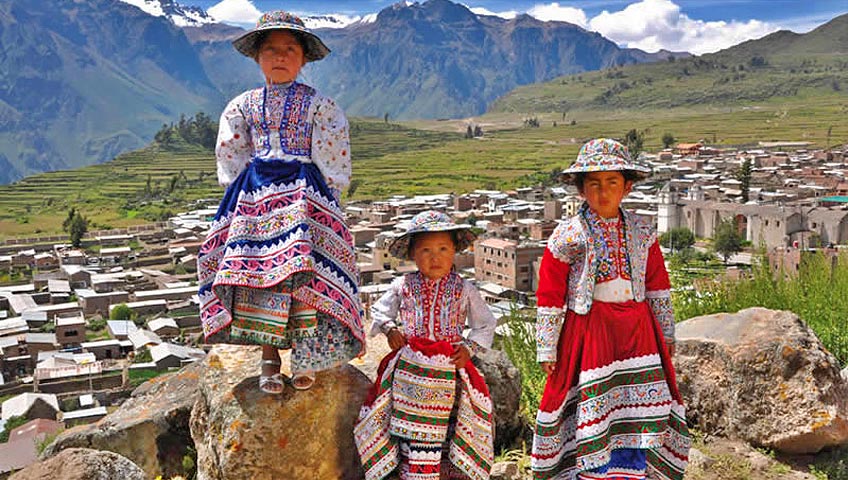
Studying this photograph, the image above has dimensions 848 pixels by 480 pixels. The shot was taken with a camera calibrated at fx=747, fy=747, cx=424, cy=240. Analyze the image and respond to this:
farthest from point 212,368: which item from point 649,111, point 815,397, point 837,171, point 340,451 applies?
point 649,111

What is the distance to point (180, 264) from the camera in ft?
172

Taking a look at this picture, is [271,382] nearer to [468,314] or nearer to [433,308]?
[433,308]

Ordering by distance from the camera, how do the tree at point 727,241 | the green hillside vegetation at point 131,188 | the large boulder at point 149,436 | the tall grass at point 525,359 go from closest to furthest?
1. the large boulder at point 149,436
2. the tall grass at point 525,359
3. the tree at point 727,241
4. the green hillside vegetation at point 131,188

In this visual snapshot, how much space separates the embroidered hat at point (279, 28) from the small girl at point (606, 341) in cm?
150

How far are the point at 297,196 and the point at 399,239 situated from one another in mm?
545

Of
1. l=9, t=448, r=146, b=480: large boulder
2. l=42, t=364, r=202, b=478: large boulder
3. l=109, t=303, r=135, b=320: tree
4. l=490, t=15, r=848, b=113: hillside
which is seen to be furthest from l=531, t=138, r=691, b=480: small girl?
l=490, t=15, r=848, b=113: hillside

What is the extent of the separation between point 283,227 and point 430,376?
999 mm

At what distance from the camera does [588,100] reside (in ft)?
524

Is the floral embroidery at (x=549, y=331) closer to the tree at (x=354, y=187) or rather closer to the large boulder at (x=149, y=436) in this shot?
A: the large boulder at (x=149, y=436)

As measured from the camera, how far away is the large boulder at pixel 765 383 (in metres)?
4.67

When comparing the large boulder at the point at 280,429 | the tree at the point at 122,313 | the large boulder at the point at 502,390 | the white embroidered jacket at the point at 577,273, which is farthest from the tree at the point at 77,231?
the white embroidered jacket at the point at 577,273

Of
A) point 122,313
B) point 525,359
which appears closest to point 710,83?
point 122,313

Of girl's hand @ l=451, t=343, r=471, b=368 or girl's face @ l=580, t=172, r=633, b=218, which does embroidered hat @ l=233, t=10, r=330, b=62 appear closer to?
girl's face @ l=580, t=172, r=633, b=218

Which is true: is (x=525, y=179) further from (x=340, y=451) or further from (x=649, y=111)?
(x=340, y=451)
